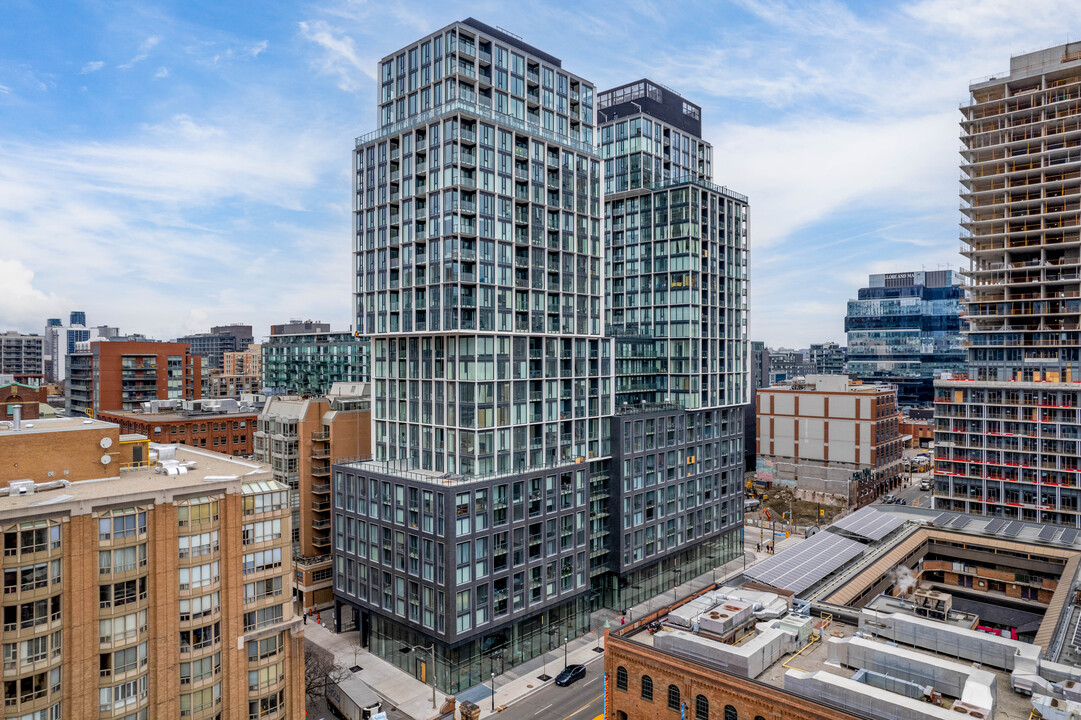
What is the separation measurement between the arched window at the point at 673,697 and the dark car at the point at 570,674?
25.8m

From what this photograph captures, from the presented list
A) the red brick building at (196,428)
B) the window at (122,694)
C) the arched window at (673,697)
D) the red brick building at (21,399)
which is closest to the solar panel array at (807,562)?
the arched window at (673,697)

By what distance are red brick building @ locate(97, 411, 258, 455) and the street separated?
87.8m

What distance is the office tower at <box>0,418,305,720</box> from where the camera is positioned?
4106 cm

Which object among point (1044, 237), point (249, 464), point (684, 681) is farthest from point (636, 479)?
point (1044, 237)

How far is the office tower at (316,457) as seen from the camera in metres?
90.8

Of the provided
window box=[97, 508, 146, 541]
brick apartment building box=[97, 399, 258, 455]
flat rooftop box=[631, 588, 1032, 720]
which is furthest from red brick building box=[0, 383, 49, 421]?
flat rooftop box=[631, 588, 1032, 720]

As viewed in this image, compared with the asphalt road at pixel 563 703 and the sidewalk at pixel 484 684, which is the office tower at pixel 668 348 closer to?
the sidewalk at pixel 484 684

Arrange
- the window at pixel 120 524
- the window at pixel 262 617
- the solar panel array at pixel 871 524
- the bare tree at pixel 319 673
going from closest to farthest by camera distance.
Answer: the window at pixel 120 524, the window at pixel 262 617, the bare tree at pixel 319 673, the solar panel array at pixel 871 524

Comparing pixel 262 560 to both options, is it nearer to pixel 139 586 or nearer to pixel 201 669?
pixel 201 669

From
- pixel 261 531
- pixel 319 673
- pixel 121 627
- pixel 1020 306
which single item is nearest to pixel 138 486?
pixel 261 531

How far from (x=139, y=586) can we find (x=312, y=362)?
132 meters

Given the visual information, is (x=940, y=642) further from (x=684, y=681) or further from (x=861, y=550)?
(x=861, y=550)

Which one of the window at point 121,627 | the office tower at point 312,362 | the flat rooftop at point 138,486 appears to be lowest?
the window at point 121,627

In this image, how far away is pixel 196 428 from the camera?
12462 centimetres
